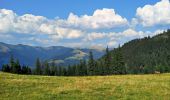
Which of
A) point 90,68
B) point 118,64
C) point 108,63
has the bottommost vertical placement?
point 90,68

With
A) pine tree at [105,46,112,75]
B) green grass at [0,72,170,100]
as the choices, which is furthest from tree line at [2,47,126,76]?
green grass at [0,72,170,100]

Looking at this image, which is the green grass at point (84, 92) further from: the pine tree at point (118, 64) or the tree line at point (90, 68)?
the pine tree at point (118, 64)

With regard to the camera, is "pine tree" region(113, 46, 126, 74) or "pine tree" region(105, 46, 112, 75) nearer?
"pine tree" region(113, 46, 126, 74)

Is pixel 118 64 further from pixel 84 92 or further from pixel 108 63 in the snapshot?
pixel 84 92

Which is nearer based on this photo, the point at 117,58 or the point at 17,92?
the point at 17,92

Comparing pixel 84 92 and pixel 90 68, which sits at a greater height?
pixel 90 68

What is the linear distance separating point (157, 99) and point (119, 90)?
593cm

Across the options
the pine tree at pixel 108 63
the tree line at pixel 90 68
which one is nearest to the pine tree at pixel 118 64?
the tree line at pixel 90 68

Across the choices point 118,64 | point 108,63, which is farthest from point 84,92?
point 108,63

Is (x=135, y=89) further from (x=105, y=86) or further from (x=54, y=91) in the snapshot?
(x=54, y=91)

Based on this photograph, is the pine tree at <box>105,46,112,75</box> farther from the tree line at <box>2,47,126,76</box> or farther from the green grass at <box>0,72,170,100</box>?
the green grass at <box>0,72,170,100</box>

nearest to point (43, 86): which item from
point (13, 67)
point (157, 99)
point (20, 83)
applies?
point (20, 83)

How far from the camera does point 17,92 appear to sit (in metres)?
30.8

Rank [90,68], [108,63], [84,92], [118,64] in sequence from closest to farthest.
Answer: [84,92] → [118,64] → [108,63] → [90,68]
